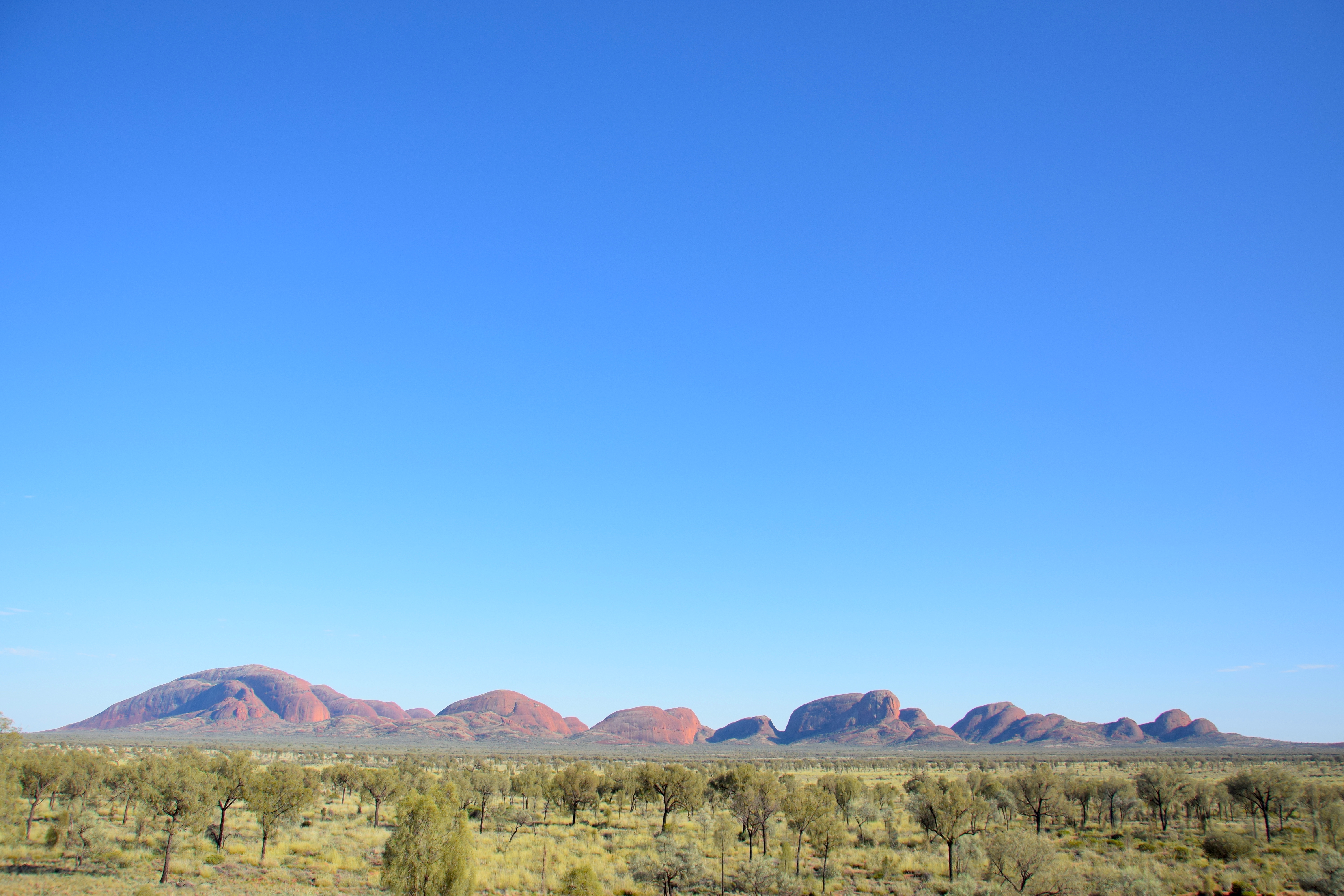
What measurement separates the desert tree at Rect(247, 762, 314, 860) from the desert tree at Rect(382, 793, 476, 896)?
15.7 meters

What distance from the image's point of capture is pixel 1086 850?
124 ft

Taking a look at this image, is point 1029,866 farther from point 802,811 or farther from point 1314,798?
point 1314,798

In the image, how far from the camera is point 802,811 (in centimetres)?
3647

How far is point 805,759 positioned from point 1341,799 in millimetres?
98917

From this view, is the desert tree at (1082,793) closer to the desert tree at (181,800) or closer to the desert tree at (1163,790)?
the desert tree at (1163,790)

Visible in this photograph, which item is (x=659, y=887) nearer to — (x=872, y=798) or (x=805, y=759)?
(x=872, y=798)

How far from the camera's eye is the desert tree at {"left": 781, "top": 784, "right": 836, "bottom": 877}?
116 ft

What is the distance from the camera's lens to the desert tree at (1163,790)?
155 feet

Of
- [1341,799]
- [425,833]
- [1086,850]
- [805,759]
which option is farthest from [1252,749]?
[425,833]

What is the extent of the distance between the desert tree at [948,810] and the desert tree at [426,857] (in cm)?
2234

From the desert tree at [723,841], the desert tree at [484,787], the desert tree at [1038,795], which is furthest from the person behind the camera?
the desert tree at [484,787]

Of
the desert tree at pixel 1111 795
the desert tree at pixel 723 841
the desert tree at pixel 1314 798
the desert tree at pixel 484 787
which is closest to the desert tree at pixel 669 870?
the desert tree at pixel 723 841

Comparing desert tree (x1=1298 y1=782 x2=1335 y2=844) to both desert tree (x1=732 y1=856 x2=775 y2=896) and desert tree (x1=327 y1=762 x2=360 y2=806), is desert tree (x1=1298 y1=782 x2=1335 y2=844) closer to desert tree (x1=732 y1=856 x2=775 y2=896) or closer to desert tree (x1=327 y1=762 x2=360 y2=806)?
desert tree (x1=732 y1=856 x2=775 y2=896)

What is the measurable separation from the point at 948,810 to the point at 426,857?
82.8 ft
